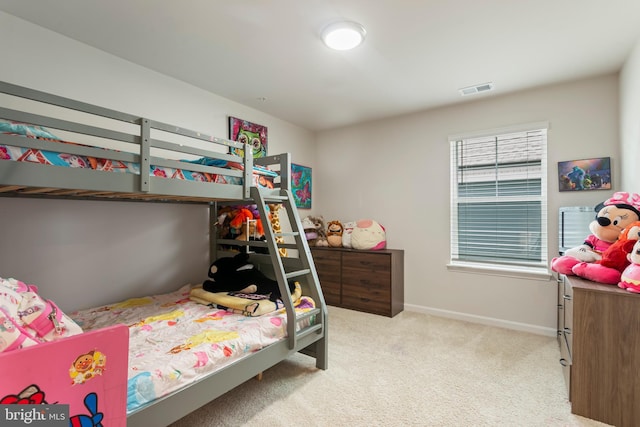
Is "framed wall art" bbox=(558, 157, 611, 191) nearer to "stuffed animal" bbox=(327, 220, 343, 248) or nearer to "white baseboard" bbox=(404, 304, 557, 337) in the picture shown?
"white baseboard" bbox=(404, 304, 557, 337)

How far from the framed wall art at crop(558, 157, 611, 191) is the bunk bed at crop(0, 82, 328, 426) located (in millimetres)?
2510

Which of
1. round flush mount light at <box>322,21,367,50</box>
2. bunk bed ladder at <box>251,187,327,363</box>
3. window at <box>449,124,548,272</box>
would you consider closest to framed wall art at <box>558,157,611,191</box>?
window at <box>449,124,548,272</box>

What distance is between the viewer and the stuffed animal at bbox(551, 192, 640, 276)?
1886 millimetres

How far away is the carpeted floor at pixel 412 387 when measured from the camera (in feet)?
5.66

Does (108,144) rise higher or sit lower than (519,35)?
lower

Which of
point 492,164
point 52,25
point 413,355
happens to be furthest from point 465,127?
point 52,25

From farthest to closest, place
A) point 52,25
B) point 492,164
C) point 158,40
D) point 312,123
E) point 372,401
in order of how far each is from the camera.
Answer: point 312,123, point 492,164, point 158,40, point 52,25, point 372,401

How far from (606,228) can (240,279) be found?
2.55 metres

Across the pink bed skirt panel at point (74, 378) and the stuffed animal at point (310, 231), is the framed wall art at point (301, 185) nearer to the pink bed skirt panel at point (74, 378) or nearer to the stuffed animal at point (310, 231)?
the stuffed animal at point (310, 231)

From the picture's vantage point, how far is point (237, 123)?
3318mm

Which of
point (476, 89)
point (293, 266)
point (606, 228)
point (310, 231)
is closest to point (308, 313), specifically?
point (293, 266)

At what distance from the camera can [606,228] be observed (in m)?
1.95

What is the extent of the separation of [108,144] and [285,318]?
191 centimetres

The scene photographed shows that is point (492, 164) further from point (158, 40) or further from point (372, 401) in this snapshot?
point (158, 40)
